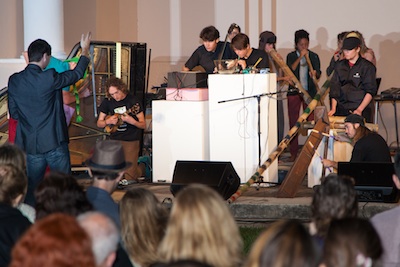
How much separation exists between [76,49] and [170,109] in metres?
1.62

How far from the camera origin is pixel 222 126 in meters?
10.5

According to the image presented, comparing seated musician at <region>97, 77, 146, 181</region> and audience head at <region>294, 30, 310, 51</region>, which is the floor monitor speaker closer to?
seated musician at <region>97, 77, 146, 181</region>

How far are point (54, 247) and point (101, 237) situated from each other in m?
0.71

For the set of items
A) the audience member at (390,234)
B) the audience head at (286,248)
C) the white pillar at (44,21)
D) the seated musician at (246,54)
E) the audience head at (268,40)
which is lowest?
the audience member at (390,234)

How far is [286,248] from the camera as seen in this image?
10.9 ft

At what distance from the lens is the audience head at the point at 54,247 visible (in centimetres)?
328

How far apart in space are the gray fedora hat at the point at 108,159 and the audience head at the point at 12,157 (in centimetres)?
44

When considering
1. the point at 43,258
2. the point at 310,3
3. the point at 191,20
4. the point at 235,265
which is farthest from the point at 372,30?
the point at 43,258

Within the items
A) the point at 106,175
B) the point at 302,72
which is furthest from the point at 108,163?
the point at 302,72

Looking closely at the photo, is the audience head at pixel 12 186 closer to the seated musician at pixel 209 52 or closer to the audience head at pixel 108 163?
the audience head at pixel 108 163

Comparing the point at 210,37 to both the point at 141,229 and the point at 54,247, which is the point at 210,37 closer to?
the point at 141,229

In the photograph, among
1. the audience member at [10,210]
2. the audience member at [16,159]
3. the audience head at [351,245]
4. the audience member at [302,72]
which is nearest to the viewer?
the audience head at [351,245]

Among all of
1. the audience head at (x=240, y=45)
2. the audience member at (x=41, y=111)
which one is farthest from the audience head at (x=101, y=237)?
the audience head at (x=240, y=45)

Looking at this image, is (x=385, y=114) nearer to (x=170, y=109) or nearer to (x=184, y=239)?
(x=170, y=109)
